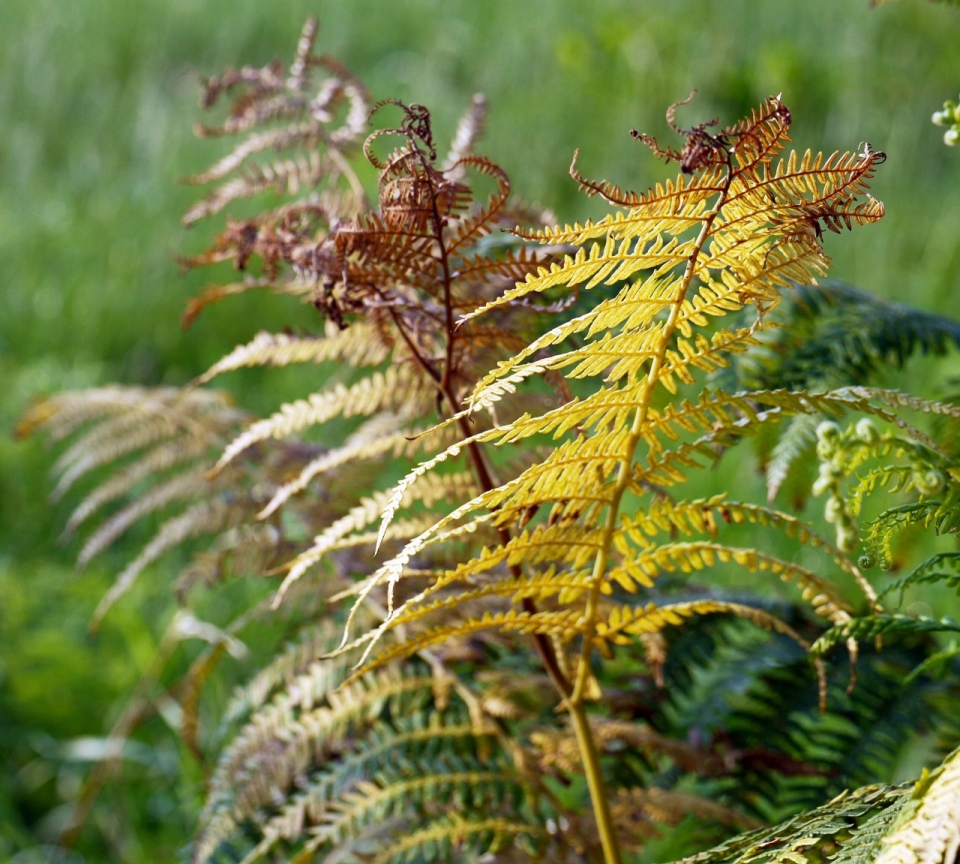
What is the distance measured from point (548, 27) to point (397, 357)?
485 cm

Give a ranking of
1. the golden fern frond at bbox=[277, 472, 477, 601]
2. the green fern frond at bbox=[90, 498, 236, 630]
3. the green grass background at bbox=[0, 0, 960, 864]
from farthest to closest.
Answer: the green grass background at bbox=[0, 0, 960, 864]
the green fern frond at bbox=[90, 498, 236, 630]
the golden fern frond at bbox=[277, 472, 477, 601]

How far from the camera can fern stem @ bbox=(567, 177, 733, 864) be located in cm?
62

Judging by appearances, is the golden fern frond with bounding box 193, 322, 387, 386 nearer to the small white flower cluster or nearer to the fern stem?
the fern stem

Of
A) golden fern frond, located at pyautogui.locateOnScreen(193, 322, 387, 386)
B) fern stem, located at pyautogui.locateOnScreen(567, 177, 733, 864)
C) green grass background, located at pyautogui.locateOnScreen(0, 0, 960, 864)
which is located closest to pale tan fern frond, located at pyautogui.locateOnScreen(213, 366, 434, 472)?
→ golden fern frond, located at pyautogui.locateOnScreen(193, 322, 387, 386)

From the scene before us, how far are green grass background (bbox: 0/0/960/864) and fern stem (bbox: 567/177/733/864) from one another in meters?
1.43

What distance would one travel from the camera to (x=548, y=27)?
532 cm

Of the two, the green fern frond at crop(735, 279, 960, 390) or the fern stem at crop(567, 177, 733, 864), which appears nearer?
the fern stem at crop(567, 177, 733, 864)

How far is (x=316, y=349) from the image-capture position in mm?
926

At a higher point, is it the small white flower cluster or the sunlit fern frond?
the small white flower cluster

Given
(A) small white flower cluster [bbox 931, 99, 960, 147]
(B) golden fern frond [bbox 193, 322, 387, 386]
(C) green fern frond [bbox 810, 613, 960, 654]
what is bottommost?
(C) green fern frond [bbox 810, 613, 960, 654]

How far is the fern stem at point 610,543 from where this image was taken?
0.62 meters

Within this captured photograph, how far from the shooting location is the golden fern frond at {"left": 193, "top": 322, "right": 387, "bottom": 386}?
91 cm

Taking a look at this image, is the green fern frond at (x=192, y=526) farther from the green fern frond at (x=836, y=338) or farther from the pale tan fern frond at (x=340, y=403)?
the green fern frond at (x=836, y=338)

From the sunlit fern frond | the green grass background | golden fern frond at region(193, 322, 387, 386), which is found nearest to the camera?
the sunlit fern frond
